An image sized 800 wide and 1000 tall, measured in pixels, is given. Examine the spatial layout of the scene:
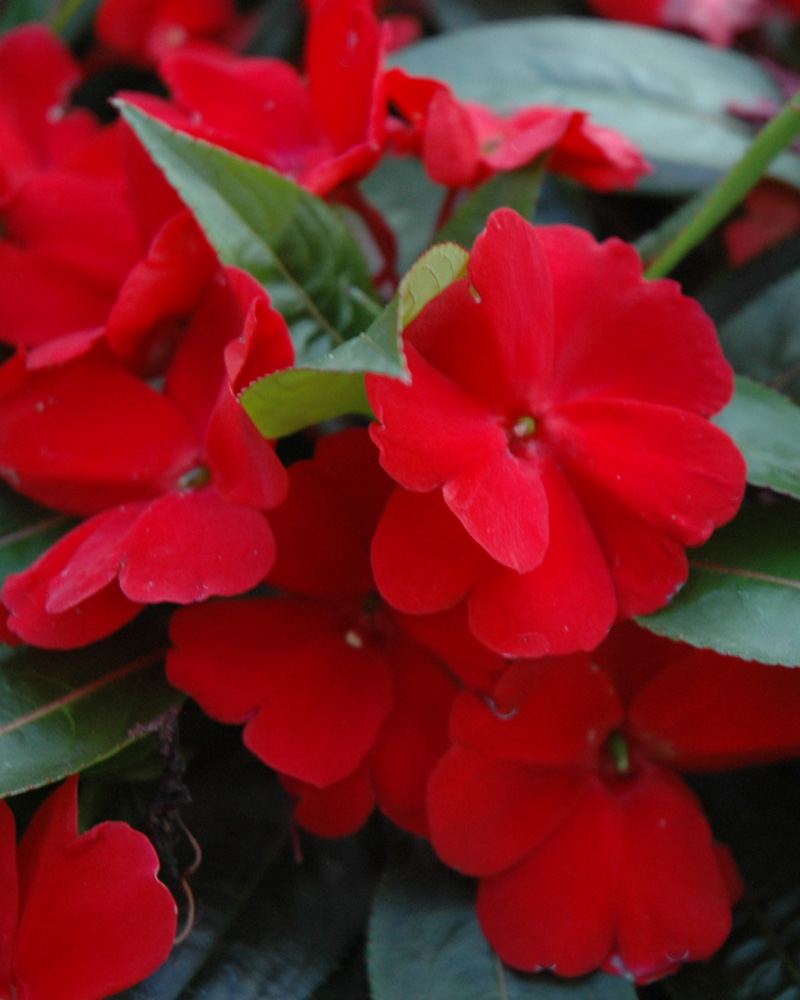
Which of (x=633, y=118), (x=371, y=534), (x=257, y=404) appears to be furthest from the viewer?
(x=633, y=118)

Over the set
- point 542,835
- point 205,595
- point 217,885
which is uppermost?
point 205,595

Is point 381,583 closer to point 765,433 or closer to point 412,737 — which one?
point 412,737

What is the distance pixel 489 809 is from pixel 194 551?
22 centimetres

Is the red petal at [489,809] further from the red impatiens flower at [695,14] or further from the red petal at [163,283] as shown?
the red impatiens flower at [695,14]

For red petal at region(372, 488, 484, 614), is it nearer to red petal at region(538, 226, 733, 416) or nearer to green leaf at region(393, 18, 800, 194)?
red petal at region(538, 226, 733, 416)

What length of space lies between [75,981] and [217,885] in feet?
0.43

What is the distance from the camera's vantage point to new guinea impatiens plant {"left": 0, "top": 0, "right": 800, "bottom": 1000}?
0.45 meters

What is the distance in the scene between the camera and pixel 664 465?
0.47 meters

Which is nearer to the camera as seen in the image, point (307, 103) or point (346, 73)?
Result: point (346, 73)

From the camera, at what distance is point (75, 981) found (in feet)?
1.51

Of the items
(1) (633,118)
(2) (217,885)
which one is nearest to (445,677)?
(2) (217,885)

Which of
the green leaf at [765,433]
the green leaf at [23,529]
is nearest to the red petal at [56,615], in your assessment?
the green leaf at [23,529]

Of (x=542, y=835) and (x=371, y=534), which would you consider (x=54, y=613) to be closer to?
(x=371, y=534)

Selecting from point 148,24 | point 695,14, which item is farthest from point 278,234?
point 695,14
